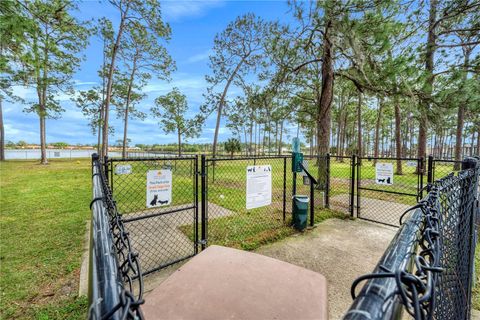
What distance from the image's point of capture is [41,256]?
3258 mm

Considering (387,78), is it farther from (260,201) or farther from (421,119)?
(260,201)

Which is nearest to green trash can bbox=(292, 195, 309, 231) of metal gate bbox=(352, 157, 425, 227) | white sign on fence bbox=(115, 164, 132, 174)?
metal gate bbox=(352, 157, 425, 227)

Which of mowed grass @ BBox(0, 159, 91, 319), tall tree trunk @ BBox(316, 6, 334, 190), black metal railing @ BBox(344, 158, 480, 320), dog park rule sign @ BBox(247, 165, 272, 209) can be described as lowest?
mowed grass @ BBox(0, 159, 91, 319)

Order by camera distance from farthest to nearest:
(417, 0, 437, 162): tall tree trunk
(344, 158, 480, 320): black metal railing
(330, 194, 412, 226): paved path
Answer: (330, 194, 412, 226): paved path → (417, 0, 437, 162): tall tree trunk → (344, 158, 480, 320): black metal railing

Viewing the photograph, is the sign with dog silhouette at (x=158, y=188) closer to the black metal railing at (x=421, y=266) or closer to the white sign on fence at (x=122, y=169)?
the white sign on fence at (x=122, y=169)

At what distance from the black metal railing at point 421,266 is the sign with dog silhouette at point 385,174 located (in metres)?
3.26

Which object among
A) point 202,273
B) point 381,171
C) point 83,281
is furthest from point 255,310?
point 381,171

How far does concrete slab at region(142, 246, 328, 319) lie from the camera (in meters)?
1.25

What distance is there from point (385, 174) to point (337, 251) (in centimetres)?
226

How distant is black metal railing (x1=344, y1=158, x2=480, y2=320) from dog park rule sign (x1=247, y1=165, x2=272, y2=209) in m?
2.62

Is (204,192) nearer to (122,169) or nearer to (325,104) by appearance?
(122,169)

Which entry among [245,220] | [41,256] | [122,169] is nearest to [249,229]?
[245,220]

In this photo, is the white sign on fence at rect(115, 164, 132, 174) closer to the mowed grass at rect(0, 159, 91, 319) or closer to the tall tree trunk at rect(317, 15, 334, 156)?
the mowed grass at rect(0, 159, 91, 319)

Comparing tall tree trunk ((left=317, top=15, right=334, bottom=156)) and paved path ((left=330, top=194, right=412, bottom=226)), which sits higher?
tall tree trunk ((left=317, top=15, right=334, bottom=156))
